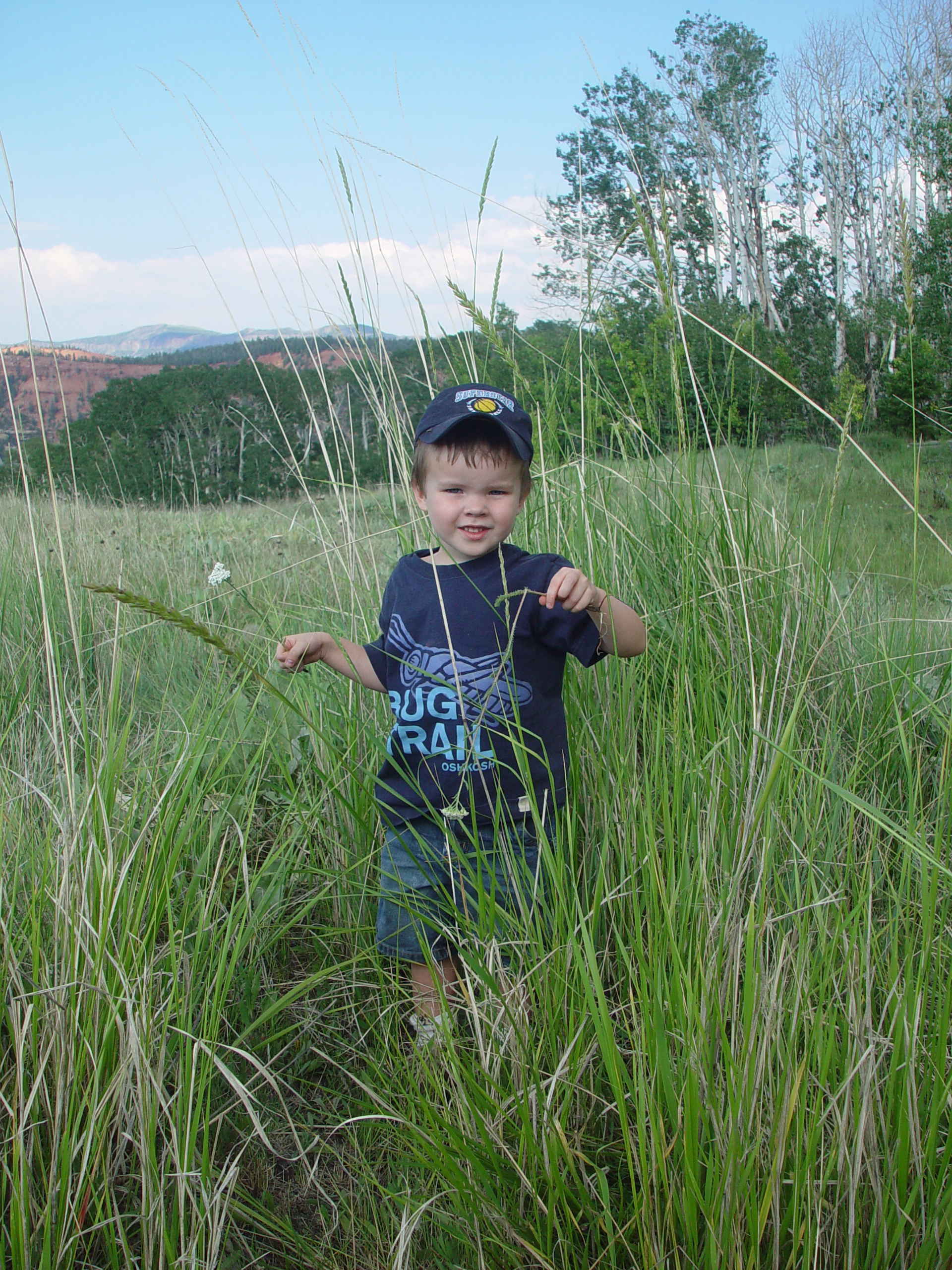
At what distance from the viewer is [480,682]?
140 cm

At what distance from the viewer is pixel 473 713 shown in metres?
1.40

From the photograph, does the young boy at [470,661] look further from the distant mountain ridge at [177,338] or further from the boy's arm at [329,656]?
the distant mountain ridge at [177,338]

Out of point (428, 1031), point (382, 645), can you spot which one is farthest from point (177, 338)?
point (428, 1031)

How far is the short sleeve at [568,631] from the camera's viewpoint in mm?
1343

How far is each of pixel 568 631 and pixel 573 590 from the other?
0.60 feet

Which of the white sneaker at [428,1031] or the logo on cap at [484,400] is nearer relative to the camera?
the white sneaker at [428,1031]

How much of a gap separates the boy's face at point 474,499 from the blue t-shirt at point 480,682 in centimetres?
6

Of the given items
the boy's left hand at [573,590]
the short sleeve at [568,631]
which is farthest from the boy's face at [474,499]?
the boy's left hand at [573,590]

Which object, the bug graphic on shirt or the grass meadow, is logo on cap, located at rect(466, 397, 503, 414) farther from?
the bug graphic on shirt

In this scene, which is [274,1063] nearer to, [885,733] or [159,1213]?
[159,1213]

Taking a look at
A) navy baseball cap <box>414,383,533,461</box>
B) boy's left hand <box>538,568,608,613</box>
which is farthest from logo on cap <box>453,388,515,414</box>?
boy's left hand <box>538,568,608,613</box>

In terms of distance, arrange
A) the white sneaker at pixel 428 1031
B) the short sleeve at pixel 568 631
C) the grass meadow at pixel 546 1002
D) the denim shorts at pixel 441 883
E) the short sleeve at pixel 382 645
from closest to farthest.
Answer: the grass meadow at pixel 546 1002 < the white sneaker at pixel 428 1031 < the denim shorts at pixel 441 883 < the short sleeve at pixel 568 631 < the short sleeve at pixel 382 645

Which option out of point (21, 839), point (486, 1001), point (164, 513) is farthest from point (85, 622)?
point (164, 513)

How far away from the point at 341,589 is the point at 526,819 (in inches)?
56.4
